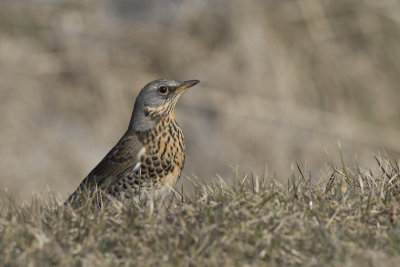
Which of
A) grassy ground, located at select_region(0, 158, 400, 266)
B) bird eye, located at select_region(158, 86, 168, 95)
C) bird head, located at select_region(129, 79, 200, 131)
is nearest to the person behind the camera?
grassy ground, located at select_region(0, 158, 400, 266)

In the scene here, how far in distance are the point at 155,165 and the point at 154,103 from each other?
0.71 m

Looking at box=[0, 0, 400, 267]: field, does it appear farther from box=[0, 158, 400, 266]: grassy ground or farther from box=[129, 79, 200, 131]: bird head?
box=[0, 158, 400, 266]: grassy ground

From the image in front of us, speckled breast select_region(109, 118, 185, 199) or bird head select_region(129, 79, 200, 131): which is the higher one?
bird head select_region(129, 79, 200, 131)

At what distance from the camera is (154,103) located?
6.29 m

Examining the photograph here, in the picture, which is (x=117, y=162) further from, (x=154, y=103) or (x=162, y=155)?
(x=154, y=103)

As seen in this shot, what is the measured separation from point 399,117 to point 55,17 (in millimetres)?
6239

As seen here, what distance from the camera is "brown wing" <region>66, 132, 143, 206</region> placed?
232 inches

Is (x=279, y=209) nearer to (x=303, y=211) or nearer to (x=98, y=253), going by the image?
(x=303, y=211)

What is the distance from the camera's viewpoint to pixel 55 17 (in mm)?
12648

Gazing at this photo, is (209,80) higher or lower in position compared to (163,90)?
lower

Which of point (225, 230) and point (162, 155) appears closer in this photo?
point (225, 230)

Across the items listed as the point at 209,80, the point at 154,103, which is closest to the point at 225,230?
the point at 154,103

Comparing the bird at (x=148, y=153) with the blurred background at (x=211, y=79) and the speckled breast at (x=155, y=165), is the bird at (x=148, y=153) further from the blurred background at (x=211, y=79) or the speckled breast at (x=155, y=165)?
the blurred background at (x=211, y=79)

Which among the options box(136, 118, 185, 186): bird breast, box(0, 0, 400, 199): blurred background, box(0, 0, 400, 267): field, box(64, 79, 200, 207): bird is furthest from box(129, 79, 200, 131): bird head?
box(0, 0, 400, 199): blurred background
